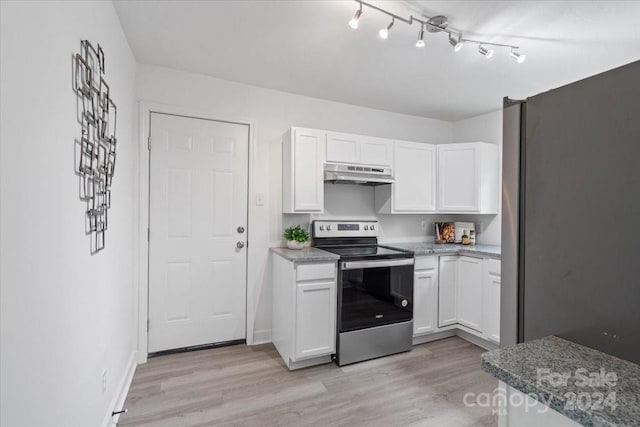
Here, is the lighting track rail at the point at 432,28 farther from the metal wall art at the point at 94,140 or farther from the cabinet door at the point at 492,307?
the cabinet door at the point at 492,307

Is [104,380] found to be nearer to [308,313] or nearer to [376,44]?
[308,313]

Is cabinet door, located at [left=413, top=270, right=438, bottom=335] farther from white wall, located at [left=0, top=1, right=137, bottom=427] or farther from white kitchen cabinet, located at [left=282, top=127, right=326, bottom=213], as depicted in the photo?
white wall, located at [left=0, top=1, right=137, bottom=427]

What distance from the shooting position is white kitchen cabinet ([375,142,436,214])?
3.30 metres

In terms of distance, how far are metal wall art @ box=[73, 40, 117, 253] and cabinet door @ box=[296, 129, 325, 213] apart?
1442 millimetres

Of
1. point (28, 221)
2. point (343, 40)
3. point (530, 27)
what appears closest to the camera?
point (28, 221)

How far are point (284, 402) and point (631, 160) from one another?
2191 millimetres

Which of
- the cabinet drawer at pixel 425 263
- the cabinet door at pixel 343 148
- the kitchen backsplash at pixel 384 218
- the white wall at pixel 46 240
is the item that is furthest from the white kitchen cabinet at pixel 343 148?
the white wall at pixel 46 240

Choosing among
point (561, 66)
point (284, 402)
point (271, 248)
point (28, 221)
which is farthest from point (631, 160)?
point (271, 248)

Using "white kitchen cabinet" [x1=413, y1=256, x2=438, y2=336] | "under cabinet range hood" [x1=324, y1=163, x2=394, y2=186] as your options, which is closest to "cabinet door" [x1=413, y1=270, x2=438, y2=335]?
"white kitchen cabinet" [x1=413, y1=256, x2=438, y2=336]

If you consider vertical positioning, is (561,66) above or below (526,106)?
above

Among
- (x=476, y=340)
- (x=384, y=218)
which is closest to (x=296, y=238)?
(x=384, y=218)

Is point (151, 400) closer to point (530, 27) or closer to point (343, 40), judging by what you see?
point (343, 40)

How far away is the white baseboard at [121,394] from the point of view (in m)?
1.72

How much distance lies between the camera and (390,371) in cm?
251
